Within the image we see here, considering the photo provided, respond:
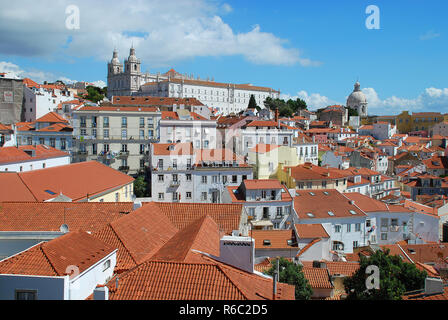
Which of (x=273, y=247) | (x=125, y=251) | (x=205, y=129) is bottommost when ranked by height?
(x=273, y=247)

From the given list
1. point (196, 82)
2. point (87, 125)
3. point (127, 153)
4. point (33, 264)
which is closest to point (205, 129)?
point (127, 153)

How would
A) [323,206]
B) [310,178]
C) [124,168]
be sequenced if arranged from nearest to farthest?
1. [323,206]
2. [310,178]
3. [124,168]

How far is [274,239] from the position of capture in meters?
23.8

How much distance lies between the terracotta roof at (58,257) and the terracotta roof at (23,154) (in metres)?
25.6

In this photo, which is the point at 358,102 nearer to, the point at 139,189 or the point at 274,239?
the point at 139,189

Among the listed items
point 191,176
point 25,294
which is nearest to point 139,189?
point 191,176

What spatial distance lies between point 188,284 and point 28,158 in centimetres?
3277

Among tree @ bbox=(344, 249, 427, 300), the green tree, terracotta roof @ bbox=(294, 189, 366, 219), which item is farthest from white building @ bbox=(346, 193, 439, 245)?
the green tree

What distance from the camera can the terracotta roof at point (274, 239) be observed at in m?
22.9

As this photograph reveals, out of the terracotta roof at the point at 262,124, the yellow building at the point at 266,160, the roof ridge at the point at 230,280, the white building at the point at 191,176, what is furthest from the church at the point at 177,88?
the roof ridge at the point at 230,280

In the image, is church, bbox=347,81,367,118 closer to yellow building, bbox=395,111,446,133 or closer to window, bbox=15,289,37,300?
yellow building, bbox=395,111,446,133

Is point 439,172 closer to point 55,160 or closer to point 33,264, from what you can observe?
point 55,160

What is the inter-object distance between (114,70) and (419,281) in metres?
156
